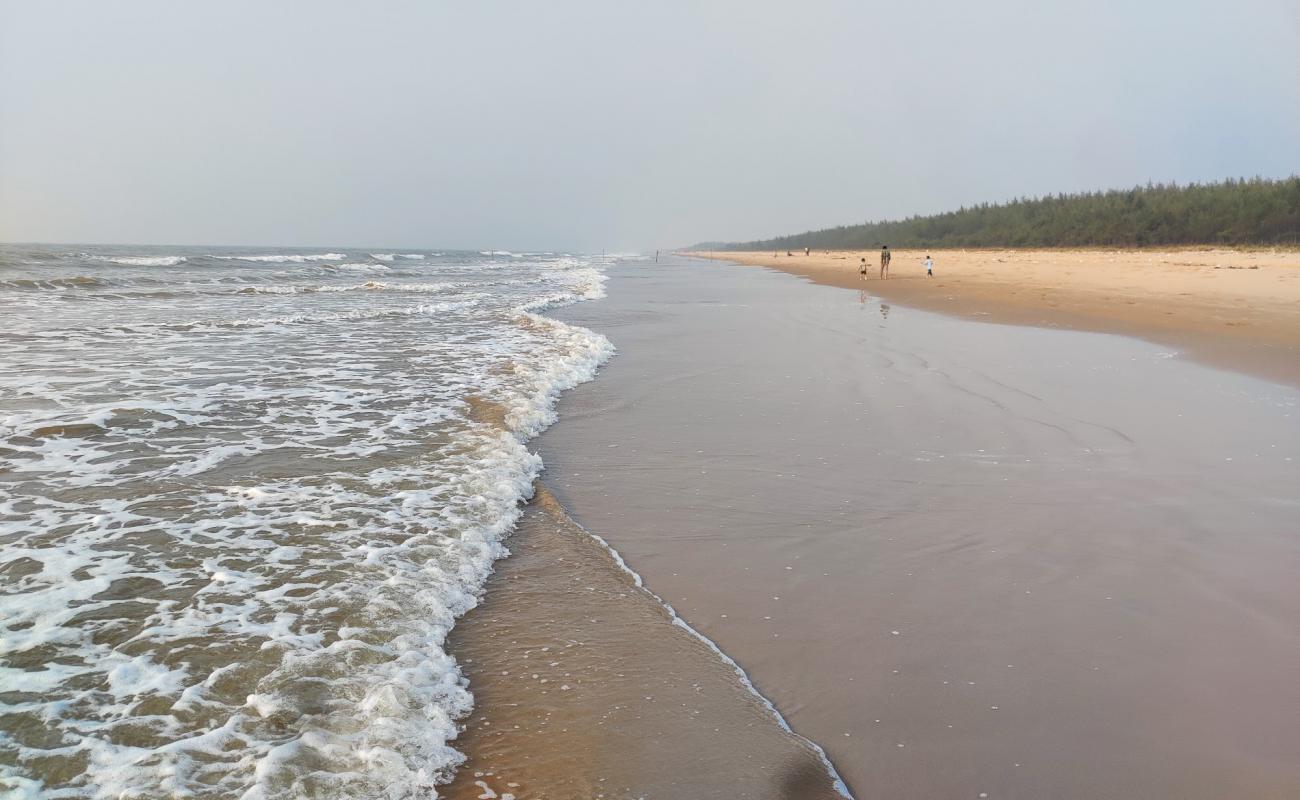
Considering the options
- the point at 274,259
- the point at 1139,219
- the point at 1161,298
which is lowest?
the point at 1161,298

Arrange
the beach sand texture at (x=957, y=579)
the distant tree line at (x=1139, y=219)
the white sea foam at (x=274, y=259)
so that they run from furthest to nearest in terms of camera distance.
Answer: the white sea foam at (x=274, y=259) < the distant tree line at (x=1139, y=219) < the beach sand texture at (x=957, y=579)

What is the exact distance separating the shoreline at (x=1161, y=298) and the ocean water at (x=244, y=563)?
9.45 meters

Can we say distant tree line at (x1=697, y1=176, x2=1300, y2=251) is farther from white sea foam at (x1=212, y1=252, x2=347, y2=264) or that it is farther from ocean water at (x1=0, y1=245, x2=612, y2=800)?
white sea foam at (x1=212, y1=252, x2=347, y2=264)

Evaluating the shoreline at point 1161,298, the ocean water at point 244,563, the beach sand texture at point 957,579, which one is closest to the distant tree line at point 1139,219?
the shoreline at point 1161,298

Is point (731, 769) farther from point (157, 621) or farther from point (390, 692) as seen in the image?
point (157, 621)

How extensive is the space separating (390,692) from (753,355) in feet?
28.4

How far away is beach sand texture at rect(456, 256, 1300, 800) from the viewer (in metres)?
2.45

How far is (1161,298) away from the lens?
17.3 meters

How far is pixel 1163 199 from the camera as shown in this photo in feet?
140

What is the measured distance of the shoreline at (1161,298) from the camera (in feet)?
35.2

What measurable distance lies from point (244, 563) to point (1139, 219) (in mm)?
49099

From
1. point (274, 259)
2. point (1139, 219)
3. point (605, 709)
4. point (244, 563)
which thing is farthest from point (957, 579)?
point (274, 259)

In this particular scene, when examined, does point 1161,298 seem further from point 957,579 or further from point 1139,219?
point 1139,219

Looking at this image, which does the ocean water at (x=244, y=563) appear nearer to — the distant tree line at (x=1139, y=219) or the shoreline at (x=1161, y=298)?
the shoreline at (x=1161, y=298)
